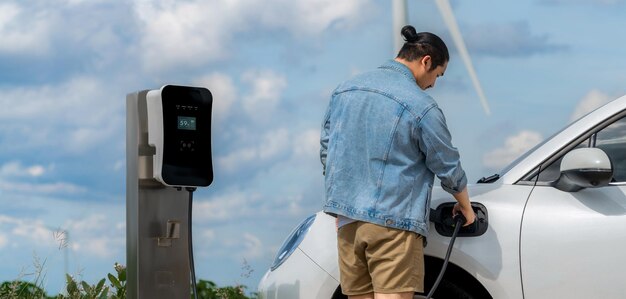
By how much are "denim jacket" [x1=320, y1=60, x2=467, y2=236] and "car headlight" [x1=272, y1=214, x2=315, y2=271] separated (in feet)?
1.38

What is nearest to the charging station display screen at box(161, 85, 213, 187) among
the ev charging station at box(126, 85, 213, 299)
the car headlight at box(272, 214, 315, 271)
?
the ev charging station at box(126, 85, 213, 299)

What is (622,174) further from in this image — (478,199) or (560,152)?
(478,199)

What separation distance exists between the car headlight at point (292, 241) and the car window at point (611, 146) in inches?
43.8

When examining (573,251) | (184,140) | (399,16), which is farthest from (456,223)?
(399,16)

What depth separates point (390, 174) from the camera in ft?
13.6

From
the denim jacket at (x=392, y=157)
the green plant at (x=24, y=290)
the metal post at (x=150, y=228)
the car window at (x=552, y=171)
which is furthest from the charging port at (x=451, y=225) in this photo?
the green plant at (x=24, y=290)

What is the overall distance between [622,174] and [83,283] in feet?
14.0

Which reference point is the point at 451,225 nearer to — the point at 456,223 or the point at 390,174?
the point at 456,223

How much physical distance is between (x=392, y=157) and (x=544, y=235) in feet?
2.61

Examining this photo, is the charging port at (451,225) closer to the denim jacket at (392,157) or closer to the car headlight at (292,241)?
the denim jacket at (392,157)

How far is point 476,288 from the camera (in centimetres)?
441

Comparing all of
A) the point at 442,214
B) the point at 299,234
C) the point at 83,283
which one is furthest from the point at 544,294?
the point at 83,283

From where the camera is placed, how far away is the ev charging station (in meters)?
4.95

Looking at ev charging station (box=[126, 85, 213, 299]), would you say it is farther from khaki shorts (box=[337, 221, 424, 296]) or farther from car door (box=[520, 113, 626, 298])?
car door (box=[520, 113, 626, 298])
